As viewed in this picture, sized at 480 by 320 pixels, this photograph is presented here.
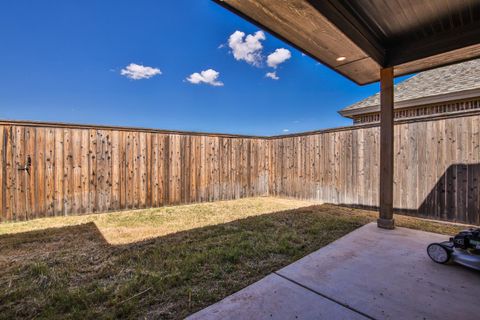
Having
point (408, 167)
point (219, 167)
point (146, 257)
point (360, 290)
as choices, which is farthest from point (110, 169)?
point (408, 167)

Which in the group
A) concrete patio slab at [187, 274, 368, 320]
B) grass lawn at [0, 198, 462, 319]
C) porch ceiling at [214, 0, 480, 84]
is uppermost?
porch ceiling at [214, 0, 480, 84]

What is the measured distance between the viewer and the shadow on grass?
1357 mm

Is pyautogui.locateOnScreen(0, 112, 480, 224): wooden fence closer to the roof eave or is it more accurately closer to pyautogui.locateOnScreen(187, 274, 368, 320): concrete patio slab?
the roof eave

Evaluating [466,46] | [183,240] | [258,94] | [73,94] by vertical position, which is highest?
[258,94]

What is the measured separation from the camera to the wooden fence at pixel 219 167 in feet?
11.4

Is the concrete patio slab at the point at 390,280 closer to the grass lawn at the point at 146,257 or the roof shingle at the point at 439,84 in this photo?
the grass lawn at the point at 146,257

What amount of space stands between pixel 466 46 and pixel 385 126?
1102mm

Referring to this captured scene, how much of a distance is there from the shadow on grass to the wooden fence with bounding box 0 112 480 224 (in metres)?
1.13

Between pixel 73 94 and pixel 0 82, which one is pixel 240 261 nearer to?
pixel 0 82

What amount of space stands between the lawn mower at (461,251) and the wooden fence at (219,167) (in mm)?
2208

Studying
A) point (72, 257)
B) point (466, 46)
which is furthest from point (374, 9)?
point (72, 257)

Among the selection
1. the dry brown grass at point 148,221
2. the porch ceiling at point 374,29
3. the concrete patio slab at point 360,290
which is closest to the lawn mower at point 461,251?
the concrete patio slab at point 360,290

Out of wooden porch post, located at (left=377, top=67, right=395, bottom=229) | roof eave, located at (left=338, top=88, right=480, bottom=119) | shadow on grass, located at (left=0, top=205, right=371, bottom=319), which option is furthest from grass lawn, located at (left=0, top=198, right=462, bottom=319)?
roof eave, located at (left=338, top=88, right=480, bottom=119)

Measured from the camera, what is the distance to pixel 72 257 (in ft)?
7.04
